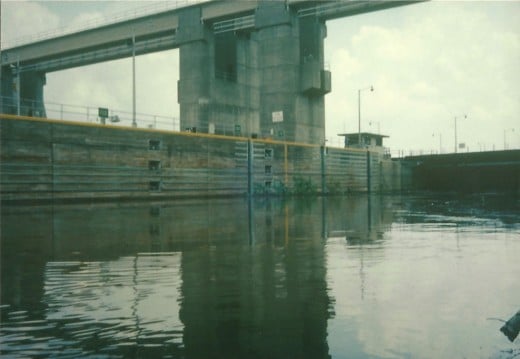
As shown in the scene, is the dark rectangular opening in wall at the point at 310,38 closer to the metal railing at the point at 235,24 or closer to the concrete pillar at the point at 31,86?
the metal railing at the point at 235,24

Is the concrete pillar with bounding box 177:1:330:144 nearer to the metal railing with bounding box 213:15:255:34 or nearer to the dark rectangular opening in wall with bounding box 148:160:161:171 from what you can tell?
the metal railing with bounding box 213:15:255:34

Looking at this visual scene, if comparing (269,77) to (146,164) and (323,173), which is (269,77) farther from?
(146,164)

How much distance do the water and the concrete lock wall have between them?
20828 millimetres

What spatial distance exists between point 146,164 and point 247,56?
27348 mm

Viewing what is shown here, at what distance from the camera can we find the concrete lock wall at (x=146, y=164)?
1298 inches

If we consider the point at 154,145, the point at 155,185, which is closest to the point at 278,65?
the point at 154,145

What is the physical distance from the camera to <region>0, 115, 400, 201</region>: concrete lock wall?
32969mm

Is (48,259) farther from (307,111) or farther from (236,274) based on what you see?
(307,111)

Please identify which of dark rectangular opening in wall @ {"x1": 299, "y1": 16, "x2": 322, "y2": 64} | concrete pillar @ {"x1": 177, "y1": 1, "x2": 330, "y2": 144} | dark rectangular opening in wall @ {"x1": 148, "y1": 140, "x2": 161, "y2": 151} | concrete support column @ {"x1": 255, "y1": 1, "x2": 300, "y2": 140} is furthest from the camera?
dark rectangular opening in wall @ {"x1": 299, "y1": 16, "x2": 322, "y2": 64}

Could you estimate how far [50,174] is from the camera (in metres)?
34.0

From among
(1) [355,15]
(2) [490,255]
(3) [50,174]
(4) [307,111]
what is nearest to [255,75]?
(4) [307,111]

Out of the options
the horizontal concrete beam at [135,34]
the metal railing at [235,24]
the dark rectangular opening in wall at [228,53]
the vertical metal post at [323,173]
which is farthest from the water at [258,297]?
the dark rectangular opening in wall at [228,53]

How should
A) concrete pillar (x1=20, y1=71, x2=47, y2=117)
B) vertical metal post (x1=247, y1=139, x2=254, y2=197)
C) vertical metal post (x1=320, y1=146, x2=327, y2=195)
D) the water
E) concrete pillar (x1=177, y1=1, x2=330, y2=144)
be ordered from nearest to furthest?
the water < vertical metal post (x1=247, y1=139, x2=254, y2=197) < concrete pillar (x1=177, y1=1, x2=330, y2=144) < vertical metal post (x1=320, y1=146, x2=327, y2=195) < concrete pillar (x1=20, y1=71, x2=47, y2=117)

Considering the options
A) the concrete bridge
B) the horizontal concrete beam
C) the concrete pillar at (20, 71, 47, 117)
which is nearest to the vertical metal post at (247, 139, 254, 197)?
the concrete bridge
